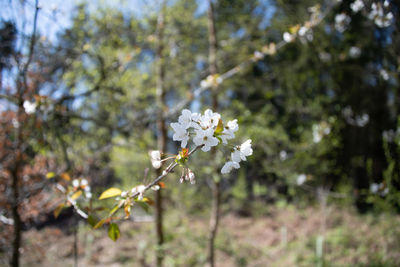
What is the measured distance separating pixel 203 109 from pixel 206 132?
2.30 metres

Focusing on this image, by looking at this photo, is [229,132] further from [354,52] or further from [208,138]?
[354,52]

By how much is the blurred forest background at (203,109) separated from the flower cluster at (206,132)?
136cm

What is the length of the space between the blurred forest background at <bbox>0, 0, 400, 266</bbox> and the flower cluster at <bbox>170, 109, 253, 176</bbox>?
1356mm

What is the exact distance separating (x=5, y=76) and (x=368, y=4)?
7.85 ft

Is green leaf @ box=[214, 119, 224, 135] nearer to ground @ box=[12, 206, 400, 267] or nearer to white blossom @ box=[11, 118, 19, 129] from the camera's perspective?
white blossom @ box=[11, 118, 19, 129]

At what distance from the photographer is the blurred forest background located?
2.13 metres

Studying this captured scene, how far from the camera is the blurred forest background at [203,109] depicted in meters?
2.13

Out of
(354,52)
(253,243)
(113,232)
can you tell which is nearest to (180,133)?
(113,232)

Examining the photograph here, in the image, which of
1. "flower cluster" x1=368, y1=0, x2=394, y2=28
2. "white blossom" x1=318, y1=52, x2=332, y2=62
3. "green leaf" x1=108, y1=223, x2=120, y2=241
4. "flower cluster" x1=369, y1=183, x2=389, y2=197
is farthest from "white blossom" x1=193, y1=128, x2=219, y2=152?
"white blossom" x1=318, y1=52, x2=332, y2=62

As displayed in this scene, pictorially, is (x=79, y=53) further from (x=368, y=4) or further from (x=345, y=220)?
(x=345, y=220)

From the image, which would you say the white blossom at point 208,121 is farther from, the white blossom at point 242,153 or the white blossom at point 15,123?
the white blossom at point 15,123

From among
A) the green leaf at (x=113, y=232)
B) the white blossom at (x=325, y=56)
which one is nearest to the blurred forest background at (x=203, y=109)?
the white blossom at (x=325, y=56)

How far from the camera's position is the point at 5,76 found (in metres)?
1.74

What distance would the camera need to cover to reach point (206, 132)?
78 cm
